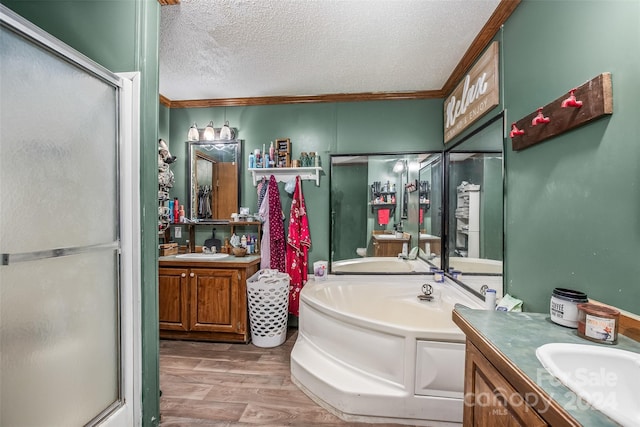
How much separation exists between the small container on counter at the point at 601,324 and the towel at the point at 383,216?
78.0 inches

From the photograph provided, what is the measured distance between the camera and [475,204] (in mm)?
2092

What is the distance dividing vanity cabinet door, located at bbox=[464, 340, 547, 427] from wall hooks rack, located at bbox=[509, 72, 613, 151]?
1.02m

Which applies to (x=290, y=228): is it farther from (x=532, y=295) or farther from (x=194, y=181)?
(x=532, y=295)

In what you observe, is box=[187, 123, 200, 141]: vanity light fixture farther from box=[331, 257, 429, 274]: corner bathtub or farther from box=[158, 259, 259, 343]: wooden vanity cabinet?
box=[331, 257, 429, 274]: corner bathtub

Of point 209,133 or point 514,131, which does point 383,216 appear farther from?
point 209,133

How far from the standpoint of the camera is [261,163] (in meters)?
2.94

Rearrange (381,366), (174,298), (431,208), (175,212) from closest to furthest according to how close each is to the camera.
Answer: (381,366) → (174,298) → (431,208) → (175,212)

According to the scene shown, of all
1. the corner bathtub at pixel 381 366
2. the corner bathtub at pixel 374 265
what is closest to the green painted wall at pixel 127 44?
the corner bathtub at pixel 381 366

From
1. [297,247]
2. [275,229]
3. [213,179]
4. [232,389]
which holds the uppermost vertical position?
[213,179]

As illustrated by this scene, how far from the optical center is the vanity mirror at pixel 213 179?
3.08m

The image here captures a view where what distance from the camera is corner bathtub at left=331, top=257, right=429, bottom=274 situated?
2891 millimetres

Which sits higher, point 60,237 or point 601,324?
point 60,237

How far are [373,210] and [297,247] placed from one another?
914 millimetres

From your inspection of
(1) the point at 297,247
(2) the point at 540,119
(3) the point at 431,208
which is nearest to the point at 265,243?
(1) the point at 297,247
